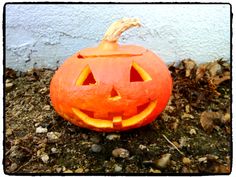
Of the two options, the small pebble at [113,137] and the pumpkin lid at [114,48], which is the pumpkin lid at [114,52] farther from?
the small pebble at [113,137]

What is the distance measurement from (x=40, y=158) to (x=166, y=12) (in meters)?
1.36

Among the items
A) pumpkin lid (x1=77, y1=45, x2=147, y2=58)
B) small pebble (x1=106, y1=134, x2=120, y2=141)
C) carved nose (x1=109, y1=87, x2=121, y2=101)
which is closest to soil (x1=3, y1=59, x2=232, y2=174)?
small pebble (x1=106, y1=134, x2=120, y2=141)

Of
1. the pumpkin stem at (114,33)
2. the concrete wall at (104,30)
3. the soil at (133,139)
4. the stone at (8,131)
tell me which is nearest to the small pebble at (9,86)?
the soil at (133,139)

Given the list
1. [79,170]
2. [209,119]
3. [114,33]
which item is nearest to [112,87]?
[114,33]

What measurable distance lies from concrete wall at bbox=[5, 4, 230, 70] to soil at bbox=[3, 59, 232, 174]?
0.77ft

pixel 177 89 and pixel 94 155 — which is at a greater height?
pixel 177 89

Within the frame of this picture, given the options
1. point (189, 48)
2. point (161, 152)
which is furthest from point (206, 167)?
point (189, 48)

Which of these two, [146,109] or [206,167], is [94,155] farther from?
[206,167]

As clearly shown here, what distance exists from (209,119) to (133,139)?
518 millimetres

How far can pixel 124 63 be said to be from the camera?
2141 millimetres

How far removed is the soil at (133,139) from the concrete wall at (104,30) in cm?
23

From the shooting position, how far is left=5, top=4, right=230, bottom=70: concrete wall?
2.88 meters

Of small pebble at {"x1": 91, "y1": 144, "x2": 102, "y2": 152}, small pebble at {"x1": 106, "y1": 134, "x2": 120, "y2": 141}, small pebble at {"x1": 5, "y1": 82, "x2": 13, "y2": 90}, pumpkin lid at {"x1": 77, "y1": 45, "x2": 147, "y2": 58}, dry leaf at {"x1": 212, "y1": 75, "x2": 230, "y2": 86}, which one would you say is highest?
pumpkin lid at {"x1": 77, "y1": 45, "x2": 147, "y2": 58}

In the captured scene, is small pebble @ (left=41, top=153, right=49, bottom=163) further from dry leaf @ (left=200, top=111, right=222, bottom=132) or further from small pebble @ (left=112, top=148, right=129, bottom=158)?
dry leaf @ (left=200, top=111, right=222, bottom=132)
